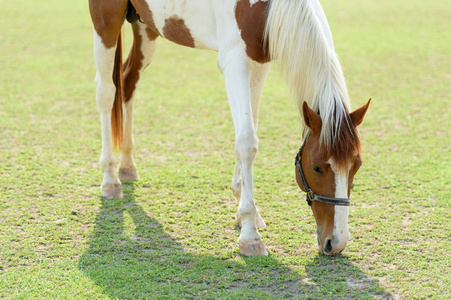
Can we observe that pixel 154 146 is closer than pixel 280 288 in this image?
No

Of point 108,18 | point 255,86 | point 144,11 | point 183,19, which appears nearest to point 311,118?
point 255,86

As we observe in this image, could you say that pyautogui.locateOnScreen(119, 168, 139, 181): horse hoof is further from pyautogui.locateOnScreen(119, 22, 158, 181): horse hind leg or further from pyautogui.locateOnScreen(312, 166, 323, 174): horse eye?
pyautogui.locateOnScreen(312, 166, 323, 174): horse eye

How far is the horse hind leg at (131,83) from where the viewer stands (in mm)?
4832

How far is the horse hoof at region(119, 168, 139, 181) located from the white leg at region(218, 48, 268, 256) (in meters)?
1.65

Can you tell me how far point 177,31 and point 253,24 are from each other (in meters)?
0.76

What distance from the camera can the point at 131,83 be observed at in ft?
16.1

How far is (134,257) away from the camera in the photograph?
3.51m

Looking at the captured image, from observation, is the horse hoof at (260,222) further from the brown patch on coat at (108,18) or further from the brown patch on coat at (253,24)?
the brown patch on coat at (108,18)

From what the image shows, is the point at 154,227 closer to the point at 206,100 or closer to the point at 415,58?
the point at 206,100

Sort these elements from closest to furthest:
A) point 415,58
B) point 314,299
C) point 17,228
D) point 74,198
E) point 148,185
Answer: point 314,299 < point 17,228 < point 74,198 < point 148,185 < point 415,58

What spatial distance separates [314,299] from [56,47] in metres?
8.37

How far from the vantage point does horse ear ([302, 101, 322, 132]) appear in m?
3.07

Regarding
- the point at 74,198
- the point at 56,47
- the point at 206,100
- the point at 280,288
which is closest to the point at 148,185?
the point at 74,198

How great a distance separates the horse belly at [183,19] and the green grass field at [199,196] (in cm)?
111
